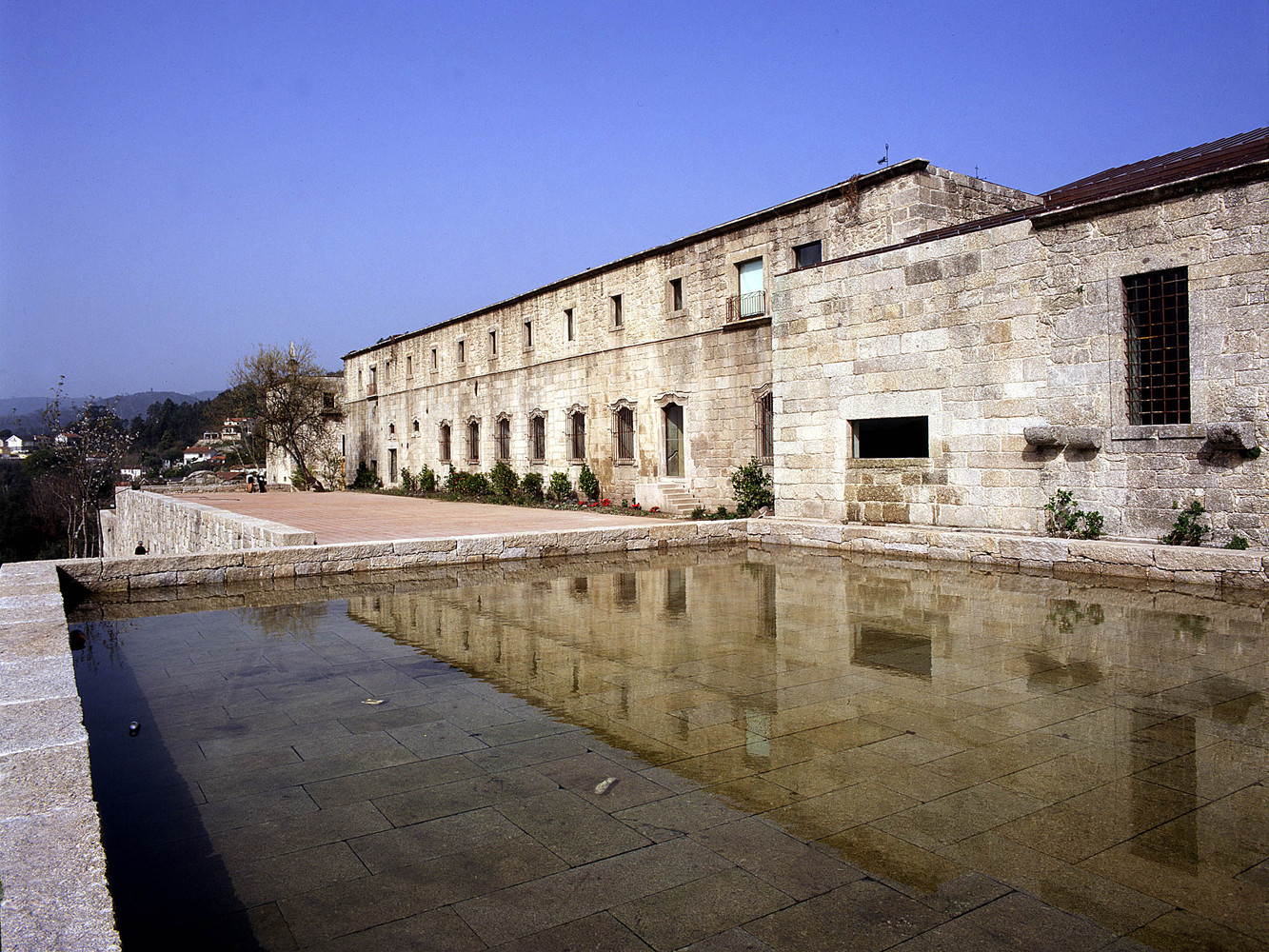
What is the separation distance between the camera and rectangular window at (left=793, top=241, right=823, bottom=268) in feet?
51.8

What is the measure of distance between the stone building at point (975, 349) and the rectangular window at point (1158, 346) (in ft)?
0.07

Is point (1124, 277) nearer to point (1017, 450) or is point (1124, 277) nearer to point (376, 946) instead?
A: point (1017, 450)

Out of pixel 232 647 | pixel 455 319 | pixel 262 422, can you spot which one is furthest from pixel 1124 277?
pixel 262 422

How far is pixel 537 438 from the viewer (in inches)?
1015

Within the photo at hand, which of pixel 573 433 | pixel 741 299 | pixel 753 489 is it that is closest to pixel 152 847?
pixel 753 489

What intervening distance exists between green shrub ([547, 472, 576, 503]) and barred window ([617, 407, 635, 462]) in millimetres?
2360

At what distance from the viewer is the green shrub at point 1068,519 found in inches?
390

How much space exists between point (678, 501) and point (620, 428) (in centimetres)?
412

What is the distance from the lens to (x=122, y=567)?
29.0ft

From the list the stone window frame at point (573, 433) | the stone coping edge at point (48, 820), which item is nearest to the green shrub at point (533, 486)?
the stone window frame at point (573, 433)

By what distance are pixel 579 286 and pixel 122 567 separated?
626 inches

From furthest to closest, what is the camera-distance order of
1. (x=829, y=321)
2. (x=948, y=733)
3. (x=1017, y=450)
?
(x=829, y=321) → (x=1017, y=450) → (x=948, y=733)

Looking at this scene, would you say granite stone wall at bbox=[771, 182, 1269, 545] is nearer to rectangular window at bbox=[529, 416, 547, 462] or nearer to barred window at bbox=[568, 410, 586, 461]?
barred window at bbox=[568, 410, 586, 461]

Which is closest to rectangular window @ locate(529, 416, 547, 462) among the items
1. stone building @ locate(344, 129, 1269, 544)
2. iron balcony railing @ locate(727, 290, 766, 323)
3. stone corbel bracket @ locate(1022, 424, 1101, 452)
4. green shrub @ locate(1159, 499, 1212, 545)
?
stone building @ locate(344, 129, 1269, 544)
